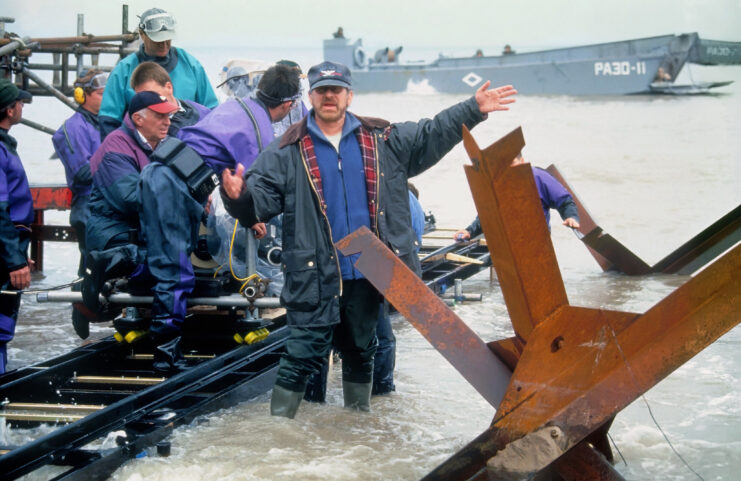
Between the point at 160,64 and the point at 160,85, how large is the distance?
736 mm

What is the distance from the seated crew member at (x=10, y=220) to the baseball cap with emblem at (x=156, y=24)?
1017mm

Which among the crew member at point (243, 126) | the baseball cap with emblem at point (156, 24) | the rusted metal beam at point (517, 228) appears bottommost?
the rusted metal beam at point (517, 228)

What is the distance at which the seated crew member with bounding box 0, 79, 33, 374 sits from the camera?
508cm

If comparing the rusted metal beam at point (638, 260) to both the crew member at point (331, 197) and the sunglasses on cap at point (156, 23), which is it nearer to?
the crew member at point (331, 197)

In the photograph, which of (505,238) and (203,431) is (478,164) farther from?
(203,431)

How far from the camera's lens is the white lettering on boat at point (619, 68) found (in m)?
41.5

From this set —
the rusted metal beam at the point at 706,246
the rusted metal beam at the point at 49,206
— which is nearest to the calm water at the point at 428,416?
the rusted metal beam at the point at 706,246

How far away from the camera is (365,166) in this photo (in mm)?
4336

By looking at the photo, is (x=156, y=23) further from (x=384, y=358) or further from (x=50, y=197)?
(x=50, y=197)

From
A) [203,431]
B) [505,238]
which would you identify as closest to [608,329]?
[505,238]

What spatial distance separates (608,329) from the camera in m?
2.88

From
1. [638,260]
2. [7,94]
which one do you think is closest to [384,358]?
[7,94]

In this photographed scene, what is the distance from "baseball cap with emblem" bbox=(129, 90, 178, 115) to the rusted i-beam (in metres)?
2.83

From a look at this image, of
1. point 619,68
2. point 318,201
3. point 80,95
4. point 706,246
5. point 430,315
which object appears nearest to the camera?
point 430,315
